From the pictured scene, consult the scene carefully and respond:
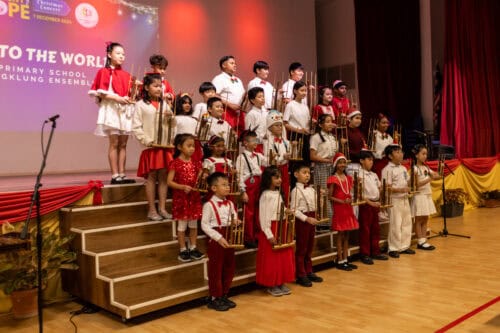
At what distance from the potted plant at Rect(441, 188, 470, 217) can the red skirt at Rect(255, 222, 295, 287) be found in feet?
14.4

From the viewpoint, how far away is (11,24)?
5270 millimetres

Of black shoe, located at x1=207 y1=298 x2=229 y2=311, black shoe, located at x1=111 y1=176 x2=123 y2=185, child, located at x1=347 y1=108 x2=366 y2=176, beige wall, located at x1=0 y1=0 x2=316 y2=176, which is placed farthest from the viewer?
beige wall, located at x1=0 y1=0 x2=316 y2=176

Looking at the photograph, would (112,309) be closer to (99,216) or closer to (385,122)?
(99,216)

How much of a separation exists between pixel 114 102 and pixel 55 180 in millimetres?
1547

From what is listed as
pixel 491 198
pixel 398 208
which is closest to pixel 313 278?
pixel 398 208

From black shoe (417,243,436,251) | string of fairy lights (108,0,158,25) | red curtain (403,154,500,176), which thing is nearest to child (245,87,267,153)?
black shoe (417,243,436,251)

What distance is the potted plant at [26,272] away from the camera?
3348mm

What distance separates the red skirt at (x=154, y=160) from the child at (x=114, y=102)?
448 millimetres

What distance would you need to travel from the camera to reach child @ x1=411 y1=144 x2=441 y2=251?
202 inches

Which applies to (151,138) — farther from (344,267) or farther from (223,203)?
(344,267)

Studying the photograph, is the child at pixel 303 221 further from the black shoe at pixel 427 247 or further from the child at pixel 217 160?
the black shoe at pixel 427 247

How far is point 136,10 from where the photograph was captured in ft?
20.9

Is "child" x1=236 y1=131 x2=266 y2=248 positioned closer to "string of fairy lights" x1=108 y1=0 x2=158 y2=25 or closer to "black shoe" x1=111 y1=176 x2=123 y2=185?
"black shoe" x1=111 y1=176 x2=123 y2=185

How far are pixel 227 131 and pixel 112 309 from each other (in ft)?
5.90
